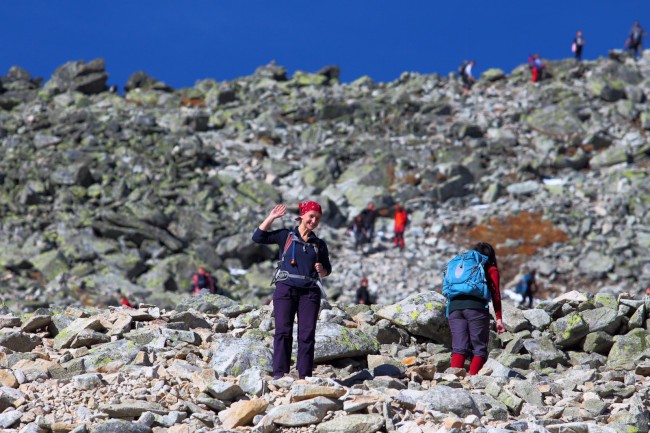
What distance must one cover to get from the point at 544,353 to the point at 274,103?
154 feet

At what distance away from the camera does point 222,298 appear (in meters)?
12.7

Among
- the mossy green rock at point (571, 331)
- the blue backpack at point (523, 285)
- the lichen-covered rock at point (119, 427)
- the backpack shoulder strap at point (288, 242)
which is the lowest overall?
the lichen-covered rock at point (119, 427)

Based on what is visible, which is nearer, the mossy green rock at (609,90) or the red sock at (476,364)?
the red sock at (476,364)

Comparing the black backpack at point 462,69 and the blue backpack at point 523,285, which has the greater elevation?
the black backpack at point 462,69

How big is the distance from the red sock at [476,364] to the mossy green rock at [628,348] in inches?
80.5

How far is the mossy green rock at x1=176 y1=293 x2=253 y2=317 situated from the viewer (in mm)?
11969

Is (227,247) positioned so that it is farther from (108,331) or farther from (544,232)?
(108,331)

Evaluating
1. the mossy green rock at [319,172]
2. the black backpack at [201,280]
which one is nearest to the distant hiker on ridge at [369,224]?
the mossy green rock at [319,172]

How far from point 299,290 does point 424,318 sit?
2.99 m

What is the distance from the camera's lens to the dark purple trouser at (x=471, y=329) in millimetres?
9406

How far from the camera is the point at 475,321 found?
30.9ft

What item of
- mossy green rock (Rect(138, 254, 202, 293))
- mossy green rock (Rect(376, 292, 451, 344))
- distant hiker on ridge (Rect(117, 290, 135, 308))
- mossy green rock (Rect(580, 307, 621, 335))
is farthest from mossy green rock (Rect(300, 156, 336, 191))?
mossy green rock (Rect(580, 307, 621, 335))

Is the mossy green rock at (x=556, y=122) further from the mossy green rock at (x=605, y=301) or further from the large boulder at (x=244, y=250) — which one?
the mossy green rock at (x=605, y=301)

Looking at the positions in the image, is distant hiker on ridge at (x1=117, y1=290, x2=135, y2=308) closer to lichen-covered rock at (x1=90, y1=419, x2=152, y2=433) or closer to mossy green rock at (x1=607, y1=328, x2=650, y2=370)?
mossy green rock at (x1=607, y1=328, x2=650, y2=370)
